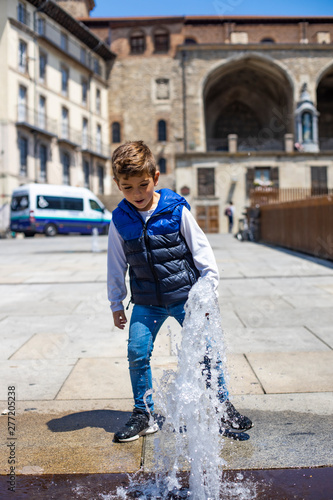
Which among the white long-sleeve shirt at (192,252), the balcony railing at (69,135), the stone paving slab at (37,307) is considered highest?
the balcony railing at (69,135)

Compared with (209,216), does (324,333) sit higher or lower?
lower

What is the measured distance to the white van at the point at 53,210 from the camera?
2420 cm

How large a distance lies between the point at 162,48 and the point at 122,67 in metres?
3.47

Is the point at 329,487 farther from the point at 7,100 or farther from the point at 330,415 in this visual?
the point at 7,100

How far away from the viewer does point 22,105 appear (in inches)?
1182

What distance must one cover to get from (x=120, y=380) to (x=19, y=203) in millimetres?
22171

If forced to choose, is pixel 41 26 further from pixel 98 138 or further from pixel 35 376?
pixel 35 376

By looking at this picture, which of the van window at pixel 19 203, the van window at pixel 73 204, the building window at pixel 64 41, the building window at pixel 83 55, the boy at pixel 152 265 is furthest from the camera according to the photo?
the building window at pixel 83 55

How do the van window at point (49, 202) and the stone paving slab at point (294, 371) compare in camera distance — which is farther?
the van window at point (49, 202)

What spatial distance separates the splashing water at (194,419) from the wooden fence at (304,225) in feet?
29.5

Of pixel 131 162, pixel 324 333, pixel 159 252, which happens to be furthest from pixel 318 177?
pixel 131 162

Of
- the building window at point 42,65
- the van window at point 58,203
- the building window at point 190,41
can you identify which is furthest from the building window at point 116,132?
the van window at point 58,203

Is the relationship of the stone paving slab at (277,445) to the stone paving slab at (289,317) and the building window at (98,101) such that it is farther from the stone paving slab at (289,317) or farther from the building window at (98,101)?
the building window at (98,101)

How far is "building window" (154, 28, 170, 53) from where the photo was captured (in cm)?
3966
